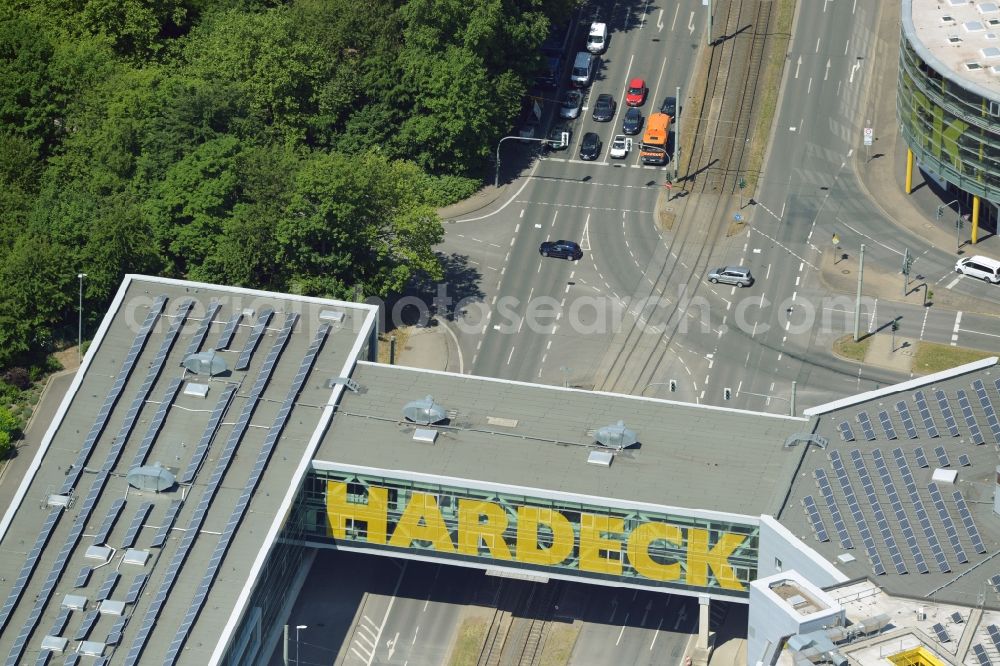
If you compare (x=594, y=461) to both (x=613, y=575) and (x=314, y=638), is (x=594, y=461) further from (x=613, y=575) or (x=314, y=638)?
(x=314, y=638)

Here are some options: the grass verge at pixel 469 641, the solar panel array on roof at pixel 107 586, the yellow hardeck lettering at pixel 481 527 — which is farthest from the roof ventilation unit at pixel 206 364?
the grass verge at pixel 469 641

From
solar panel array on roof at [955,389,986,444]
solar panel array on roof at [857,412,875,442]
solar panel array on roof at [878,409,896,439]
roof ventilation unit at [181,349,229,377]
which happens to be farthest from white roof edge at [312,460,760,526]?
solar panel array on roof at [955,389,986,444]

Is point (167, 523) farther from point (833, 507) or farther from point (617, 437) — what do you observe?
point (833, 507)

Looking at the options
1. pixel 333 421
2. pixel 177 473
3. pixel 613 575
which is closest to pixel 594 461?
pixel 613 575

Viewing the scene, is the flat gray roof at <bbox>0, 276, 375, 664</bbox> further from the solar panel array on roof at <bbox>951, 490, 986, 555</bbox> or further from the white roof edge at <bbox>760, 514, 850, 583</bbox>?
the solar panel array on roof at <bbox>951, 490, 986, 555</bbox>

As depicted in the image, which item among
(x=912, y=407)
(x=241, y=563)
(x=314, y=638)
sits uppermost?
(x=912, y=407)
